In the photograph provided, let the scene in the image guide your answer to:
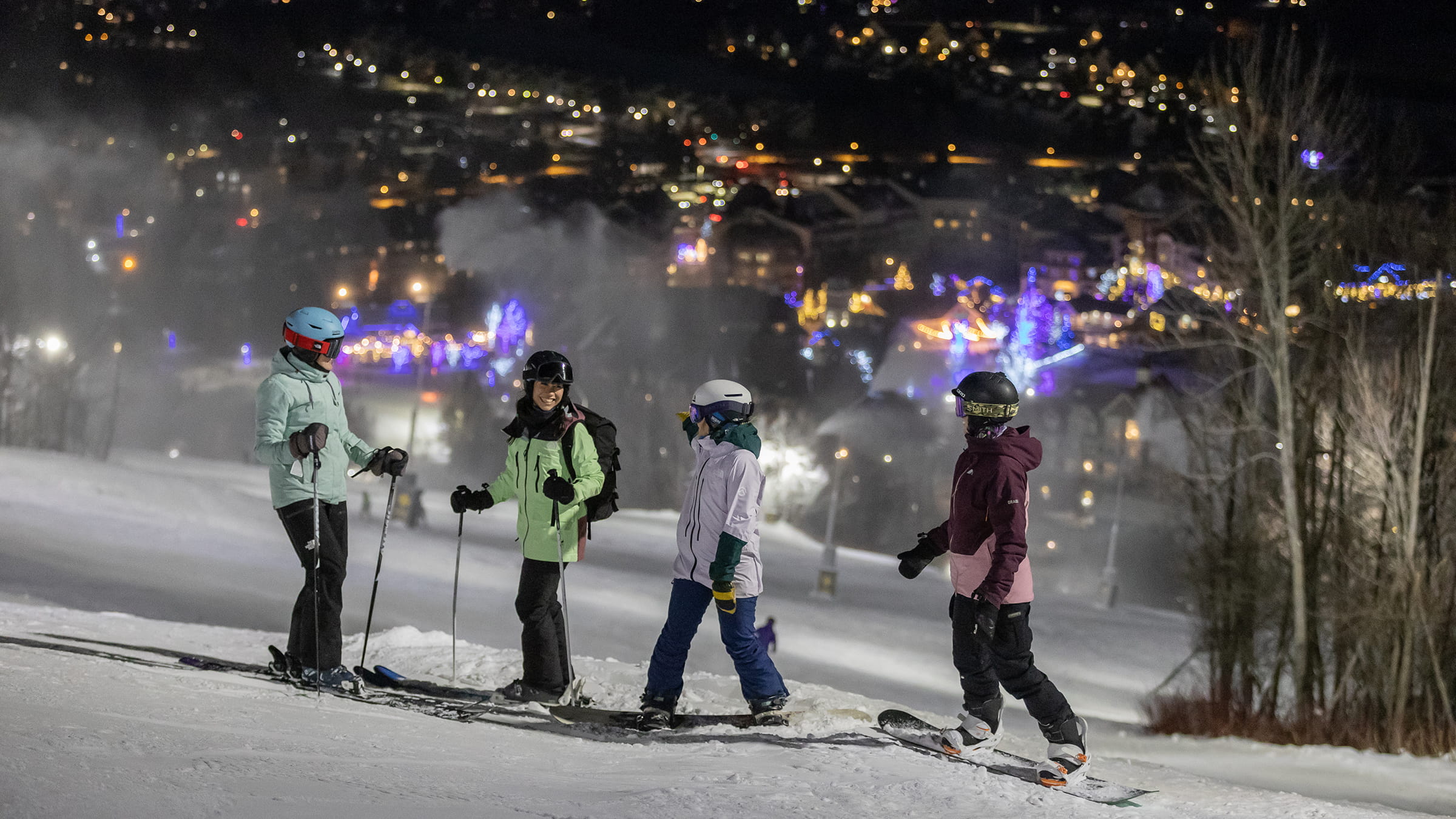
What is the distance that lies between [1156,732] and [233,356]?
6304 centimetres

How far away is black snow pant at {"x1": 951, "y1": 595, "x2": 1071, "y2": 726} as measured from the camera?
4.93 m

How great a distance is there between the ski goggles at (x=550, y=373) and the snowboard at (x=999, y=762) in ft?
7.02

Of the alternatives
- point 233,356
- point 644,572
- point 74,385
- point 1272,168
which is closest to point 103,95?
point 233,356

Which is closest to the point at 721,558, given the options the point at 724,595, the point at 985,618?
the point at 724,595

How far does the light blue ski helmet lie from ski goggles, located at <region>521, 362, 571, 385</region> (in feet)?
2.82

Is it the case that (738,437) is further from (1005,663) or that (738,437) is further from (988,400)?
(1005,663)

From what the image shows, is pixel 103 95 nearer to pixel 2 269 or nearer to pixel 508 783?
pixel 2 269

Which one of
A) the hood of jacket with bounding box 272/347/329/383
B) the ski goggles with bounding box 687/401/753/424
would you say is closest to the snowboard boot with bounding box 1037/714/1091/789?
the ski goggles with bounding box 687/401/753/424

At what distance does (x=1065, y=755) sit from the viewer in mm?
4934

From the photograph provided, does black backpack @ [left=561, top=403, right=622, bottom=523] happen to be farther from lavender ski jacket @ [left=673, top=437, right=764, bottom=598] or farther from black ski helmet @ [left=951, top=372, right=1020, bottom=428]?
black ski helmet @ [left=951, top=372, right=1020, bottom=428]

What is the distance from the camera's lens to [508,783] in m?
3.86

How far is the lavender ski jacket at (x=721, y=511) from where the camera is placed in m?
5.05

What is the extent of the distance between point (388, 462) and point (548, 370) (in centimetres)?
84

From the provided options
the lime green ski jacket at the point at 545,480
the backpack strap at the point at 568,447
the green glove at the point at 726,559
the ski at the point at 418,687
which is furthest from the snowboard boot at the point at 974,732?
the ski at the point at 418,687
